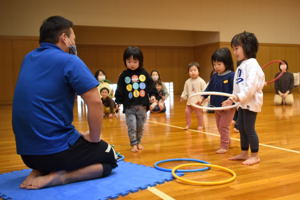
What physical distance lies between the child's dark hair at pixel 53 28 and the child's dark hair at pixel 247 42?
166 centimetres

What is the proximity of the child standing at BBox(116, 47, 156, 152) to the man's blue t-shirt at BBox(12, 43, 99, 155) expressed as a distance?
4.75ft

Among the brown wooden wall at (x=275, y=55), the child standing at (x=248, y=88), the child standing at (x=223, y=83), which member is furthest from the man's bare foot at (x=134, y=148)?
the brown wooden wall at (x=275, y=55)

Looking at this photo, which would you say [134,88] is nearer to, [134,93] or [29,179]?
[134,93]

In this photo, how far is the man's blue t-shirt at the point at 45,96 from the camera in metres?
2.32

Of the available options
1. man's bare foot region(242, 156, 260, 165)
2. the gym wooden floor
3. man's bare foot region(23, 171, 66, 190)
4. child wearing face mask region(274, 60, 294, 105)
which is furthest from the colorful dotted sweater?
child wearing face mask region(274, 60, 294, 105)

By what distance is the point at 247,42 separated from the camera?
3.10m

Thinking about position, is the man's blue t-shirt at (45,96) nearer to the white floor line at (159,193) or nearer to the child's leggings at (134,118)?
the white floor line at (159,193)

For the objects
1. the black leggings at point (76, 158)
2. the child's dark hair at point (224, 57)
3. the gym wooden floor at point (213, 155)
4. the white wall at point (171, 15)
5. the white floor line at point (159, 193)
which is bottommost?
the gym wooden floor at point (213, 155)

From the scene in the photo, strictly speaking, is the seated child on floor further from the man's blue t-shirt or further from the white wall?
the man's blue t-shirt

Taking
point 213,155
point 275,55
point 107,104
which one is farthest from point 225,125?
point 275,55

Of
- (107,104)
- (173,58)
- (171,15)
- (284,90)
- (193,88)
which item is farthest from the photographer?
(173,58)

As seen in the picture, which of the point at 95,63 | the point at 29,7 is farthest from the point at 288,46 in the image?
the point at 29,7

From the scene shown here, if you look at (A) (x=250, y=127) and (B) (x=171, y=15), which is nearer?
(A) (x=250, y=127)

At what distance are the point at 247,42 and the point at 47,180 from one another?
2.23m
